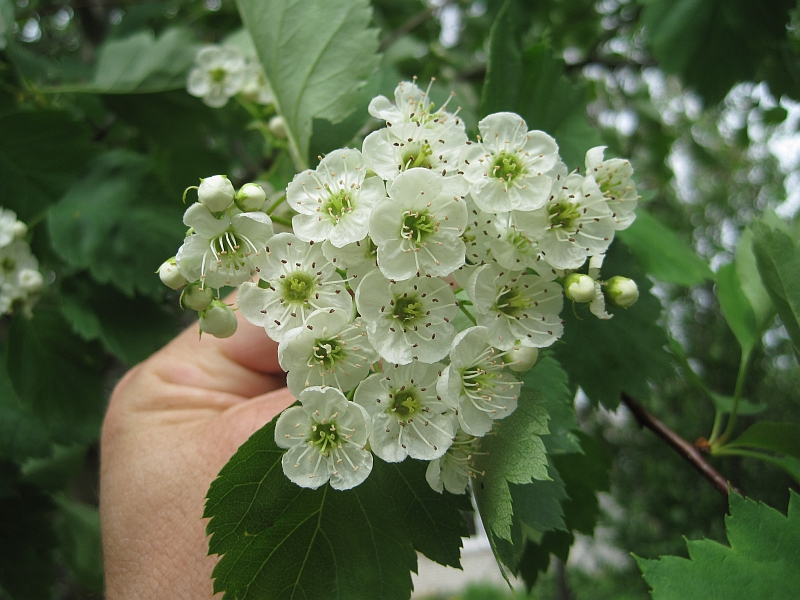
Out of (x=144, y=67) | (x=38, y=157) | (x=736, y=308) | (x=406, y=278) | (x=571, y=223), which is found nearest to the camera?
(x=406, y=278)

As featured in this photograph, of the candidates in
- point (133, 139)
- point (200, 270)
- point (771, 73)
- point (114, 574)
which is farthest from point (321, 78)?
point (771, 73)

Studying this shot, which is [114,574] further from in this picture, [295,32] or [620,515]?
[620,515]

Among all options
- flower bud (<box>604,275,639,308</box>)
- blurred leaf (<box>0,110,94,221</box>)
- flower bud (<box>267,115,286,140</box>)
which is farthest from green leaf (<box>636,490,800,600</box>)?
blurred leaf (<box>0,110,94,221</box>)

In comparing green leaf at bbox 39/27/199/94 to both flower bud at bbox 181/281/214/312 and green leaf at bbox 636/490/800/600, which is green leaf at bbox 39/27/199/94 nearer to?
flower bud at bbox 181/281/214/312

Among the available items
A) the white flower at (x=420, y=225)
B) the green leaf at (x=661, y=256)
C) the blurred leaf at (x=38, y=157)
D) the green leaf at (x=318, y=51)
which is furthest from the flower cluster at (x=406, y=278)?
the blurred leaf at (x=38, y=157)

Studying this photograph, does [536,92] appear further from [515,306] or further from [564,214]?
[515,306]

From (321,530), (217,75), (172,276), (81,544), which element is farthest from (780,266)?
(81,544)
